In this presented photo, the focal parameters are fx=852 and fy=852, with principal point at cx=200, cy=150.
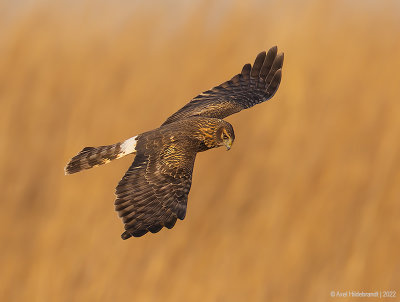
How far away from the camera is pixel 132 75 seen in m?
7.16

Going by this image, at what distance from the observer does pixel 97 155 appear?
5.91 meters

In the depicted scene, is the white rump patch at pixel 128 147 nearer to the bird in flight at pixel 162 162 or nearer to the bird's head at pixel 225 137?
the bird in flight at pixel 162 162

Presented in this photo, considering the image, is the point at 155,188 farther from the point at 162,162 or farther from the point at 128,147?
the point at 128,147

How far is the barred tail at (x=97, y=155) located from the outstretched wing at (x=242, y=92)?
0.66m

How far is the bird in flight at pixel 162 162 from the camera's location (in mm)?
5266

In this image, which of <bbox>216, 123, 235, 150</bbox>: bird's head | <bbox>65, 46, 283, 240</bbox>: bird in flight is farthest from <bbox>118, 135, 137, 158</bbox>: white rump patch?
<bbox>216, 123, 235, 150</bbox>: bird's head

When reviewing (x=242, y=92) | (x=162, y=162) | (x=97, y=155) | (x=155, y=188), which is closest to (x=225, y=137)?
(x=162, y=162)

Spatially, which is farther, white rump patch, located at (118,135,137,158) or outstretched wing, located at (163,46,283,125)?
outstretched wing, located at (163,46,283,125)

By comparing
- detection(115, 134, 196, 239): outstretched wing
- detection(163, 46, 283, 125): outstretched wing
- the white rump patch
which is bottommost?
detection(115, 134, 196, 239): outstretched wing

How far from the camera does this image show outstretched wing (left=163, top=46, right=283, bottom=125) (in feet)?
21.2

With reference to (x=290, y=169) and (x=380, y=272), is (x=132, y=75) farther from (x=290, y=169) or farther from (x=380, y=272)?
(x=380, y=272)

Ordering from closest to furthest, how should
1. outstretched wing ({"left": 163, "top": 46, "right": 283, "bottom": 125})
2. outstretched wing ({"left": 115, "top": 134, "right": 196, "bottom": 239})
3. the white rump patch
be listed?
outstretched wing ({"left": 115, "top": 134, "right": 196, "bottom": 239}) < the white rump patch < outstretched wing ({"left": 163, "top": 46, "right": 283, "bottom": 125})

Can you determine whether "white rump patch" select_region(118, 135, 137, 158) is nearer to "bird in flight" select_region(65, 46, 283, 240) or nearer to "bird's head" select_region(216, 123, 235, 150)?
"bird in flight" select_region(65, 46, 283, 240)

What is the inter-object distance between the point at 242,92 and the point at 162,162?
5.52 feet
